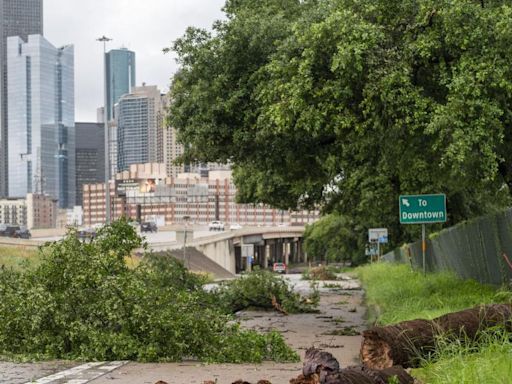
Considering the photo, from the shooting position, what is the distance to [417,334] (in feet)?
26.9

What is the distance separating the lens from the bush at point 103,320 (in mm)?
12242

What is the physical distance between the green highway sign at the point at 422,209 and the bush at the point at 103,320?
Answer: 10.1 metres

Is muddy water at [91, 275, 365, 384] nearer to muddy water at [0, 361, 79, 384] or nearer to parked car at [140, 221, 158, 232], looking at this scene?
muddy water at [0, 361, 79, 384]

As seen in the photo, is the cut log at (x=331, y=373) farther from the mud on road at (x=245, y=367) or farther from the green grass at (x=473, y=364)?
the mud on road at (x=245, y=367)

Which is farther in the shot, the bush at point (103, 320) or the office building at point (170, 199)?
the office building at point (170, 199)

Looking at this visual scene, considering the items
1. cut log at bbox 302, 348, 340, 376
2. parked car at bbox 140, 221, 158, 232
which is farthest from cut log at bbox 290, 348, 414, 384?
parked car at bbox 140, 221, 158, 232

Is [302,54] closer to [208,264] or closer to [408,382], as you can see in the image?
[408,382]

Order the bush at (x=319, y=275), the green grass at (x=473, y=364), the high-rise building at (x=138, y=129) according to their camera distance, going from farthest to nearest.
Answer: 1. the high-rise building at (x=138, y=129)
2. the bush at (x=319, y=275)
3. the green grass at (x=473, y=364)

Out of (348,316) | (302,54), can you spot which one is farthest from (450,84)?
(348,316)

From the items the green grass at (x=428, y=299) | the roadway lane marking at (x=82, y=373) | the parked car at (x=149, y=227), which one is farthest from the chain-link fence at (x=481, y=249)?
the parked car at (x=149, y=227)

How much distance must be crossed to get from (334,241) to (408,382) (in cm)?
8031

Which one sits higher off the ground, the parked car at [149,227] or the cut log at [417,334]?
the parked car at [149,227]

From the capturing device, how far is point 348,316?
76.8 ft

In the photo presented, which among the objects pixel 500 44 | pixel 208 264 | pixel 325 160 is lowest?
pixel 208 264
